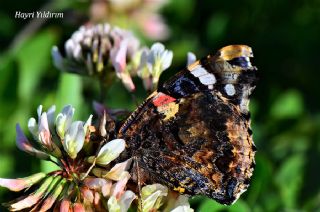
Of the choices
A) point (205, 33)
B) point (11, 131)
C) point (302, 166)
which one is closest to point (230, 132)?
point (302, 166)

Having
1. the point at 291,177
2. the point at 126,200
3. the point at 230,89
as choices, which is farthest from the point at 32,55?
the point at 126,200

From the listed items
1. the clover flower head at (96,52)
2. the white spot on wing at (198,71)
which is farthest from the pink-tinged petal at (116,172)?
the clover flower head at (96,52)

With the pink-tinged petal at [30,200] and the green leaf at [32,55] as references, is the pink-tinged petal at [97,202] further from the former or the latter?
the green leaf at [32,55]

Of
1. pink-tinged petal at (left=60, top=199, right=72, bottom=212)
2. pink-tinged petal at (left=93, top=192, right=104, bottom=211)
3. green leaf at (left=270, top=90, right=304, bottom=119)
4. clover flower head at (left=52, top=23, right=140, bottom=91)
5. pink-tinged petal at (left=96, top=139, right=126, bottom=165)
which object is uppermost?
clover flower head at (left=52, top=23, right=140, bottom=91)

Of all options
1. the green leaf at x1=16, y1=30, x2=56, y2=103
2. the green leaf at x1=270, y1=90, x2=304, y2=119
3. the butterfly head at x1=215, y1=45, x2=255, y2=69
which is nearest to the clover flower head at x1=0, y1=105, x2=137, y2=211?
the butterfly head at x1=215, y1=45, x2=255, y2=69

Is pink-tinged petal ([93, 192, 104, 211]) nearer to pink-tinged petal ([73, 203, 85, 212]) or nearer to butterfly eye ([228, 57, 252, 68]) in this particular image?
pink-tinged petal ([73, 203, 85, 212])
